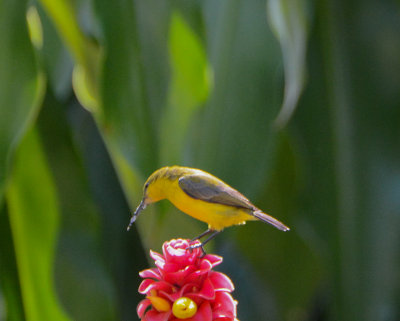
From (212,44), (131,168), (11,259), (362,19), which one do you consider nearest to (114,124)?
(131,168)

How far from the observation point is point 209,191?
35 cm

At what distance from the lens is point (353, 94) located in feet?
3.06

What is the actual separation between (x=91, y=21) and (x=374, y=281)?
1.66 feet

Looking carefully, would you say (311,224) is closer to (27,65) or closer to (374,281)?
(374,281)

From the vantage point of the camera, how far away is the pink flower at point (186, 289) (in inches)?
12.9

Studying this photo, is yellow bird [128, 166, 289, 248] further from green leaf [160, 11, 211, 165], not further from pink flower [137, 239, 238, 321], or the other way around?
green leaf [160, 11, 211, 165]

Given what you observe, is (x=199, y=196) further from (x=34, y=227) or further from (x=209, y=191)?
(x=34, y=227)

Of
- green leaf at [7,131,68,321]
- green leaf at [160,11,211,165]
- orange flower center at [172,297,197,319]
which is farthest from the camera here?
green leaf at [7,131,68,321]

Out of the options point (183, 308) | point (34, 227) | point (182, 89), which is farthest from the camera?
point (34, 227)

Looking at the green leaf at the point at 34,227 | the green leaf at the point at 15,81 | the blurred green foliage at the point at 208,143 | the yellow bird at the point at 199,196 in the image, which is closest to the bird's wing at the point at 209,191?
the yellow bird at the point at 199,196

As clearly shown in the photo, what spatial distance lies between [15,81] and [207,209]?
1.56 feet

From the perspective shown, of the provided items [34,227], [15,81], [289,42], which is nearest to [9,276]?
[34,227]

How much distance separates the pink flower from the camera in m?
0.33

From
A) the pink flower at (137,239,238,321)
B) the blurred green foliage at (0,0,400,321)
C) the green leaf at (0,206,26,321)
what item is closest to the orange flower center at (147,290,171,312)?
the pink flower at (137,239,238,321)
